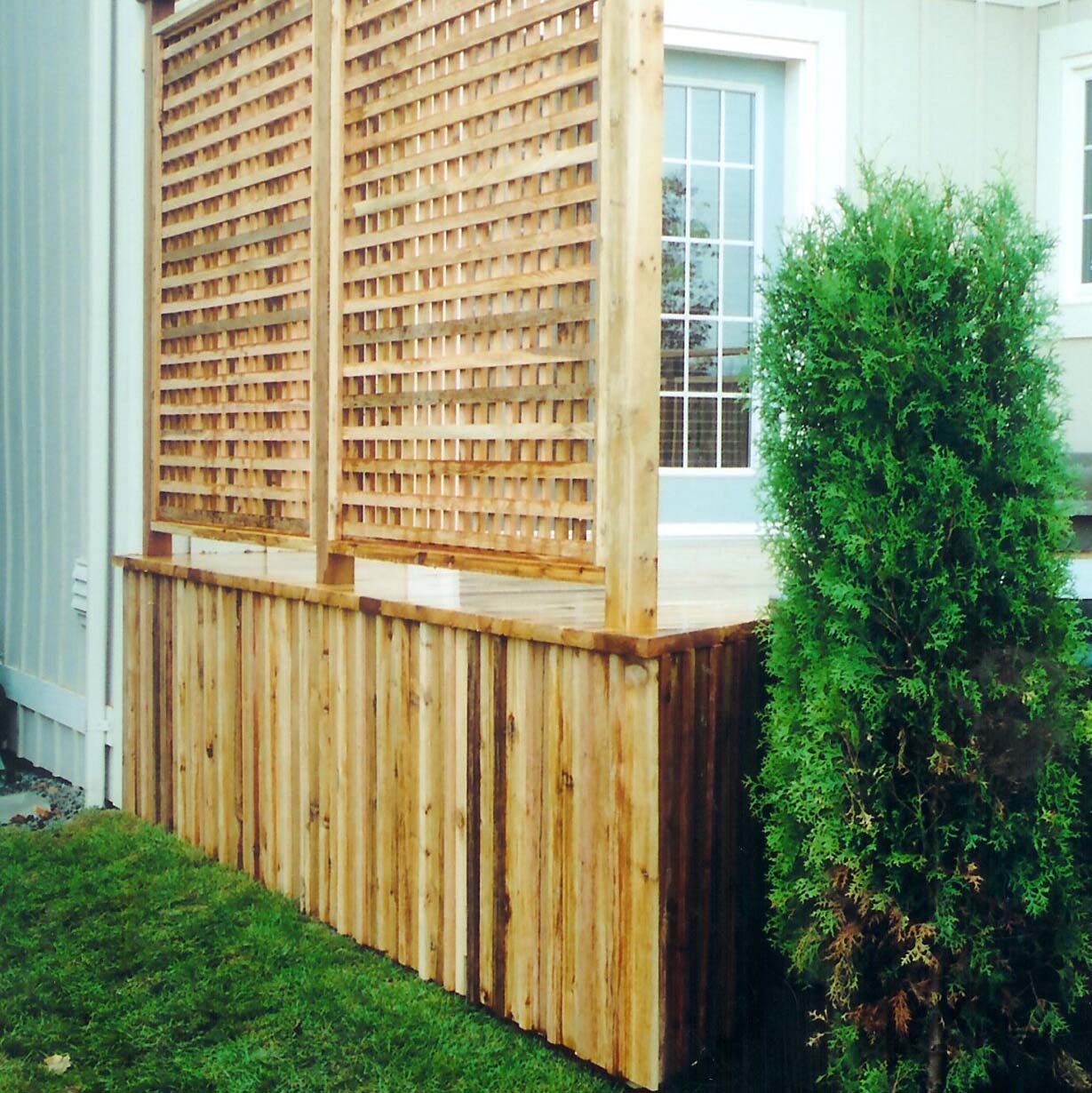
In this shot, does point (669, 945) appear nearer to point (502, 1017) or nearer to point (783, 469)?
point (502, 1017)

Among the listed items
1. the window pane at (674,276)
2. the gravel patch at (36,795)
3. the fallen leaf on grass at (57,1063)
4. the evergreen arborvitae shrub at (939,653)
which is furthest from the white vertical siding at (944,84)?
the fallen leaf on grass at (57,1063)

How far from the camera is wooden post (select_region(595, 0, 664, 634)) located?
2.96 metres

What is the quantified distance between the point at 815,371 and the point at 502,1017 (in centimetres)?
163

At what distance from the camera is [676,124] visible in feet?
20.9

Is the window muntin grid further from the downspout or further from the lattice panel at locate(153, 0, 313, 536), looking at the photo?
the downspout

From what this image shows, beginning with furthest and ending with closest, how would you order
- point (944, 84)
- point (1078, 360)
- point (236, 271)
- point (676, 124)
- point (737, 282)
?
point (1078, 360)
point (944, 84)
point (737, 282)
point (676, 124)
point (236, 271)

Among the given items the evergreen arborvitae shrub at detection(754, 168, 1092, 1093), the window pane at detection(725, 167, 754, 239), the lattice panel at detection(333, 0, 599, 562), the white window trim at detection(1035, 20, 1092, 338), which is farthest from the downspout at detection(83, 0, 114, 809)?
the white window trim at detection(1035, 20, 1092, 338)

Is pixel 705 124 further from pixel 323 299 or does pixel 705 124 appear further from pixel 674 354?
pixel 323 299

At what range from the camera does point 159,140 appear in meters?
5.20

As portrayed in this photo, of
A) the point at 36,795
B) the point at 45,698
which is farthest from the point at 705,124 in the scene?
the point at 36,795

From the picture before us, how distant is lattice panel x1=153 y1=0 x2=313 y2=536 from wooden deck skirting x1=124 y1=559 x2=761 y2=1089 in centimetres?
42

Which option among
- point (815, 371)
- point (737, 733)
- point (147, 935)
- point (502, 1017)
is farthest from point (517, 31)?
point (147, 935)

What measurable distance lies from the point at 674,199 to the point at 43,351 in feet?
9.08

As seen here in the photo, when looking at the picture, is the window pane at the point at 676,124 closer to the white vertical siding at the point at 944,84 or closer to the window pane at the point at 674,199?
the window pane at the point at 674,199
